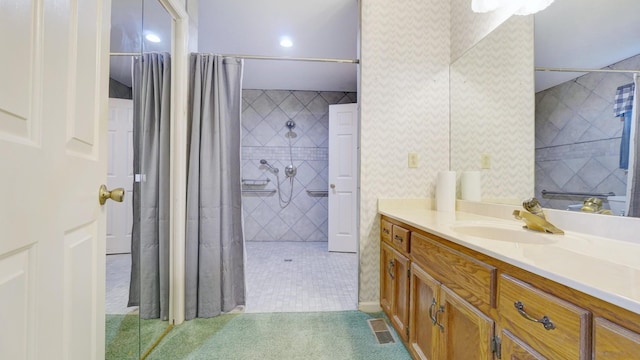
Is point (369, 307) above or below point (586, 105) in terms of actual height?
below

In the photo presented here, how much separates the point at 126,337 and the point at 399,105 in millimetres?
2144

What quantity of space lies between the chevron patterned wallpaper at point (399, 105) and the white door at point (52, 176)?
4.99 ft

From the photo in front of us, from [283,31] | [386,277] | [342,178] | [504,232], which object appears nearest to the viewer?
[504,232]

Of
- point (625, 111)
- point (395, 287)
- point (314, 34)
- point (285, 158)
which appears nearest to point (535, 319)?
point (625, 111)

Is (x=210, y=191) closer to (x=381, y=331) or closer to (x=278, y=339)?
(x=278, y=339)

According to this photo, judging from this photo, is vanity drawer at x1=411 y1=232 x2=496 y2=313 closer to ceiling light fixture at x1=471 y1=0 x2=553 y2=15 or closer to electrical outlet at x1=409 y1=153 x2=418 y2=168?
electrical outlet at x1=409 y1=153 x2=418 y2=168

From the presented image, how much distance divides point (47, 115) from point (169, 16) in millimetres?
1468

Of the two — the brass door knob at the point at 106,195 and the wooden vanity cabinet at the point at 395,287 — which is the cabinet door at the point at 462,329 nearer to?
the wooden vanity cabinet at the point at 395,287

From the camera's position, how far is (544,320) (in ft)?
2.12

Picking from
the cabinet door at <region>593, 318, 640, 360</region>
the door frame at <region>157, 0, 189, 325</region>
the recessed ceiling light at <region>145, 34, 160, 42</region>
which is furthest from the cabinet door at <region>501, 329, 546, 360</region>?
the recessed ceiling light at <region>145, 34, 160, 42</region>

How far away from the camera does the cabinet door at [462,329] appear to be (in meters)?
0.85

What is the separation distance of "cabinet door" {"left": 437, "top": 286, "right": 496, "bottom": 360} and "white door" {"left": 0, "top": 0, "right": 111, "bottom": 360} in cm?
119

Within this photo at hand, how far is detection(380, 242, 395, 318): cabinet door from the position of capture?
1.68 meters

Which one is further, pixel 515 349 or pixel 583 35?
pixel 583 35
